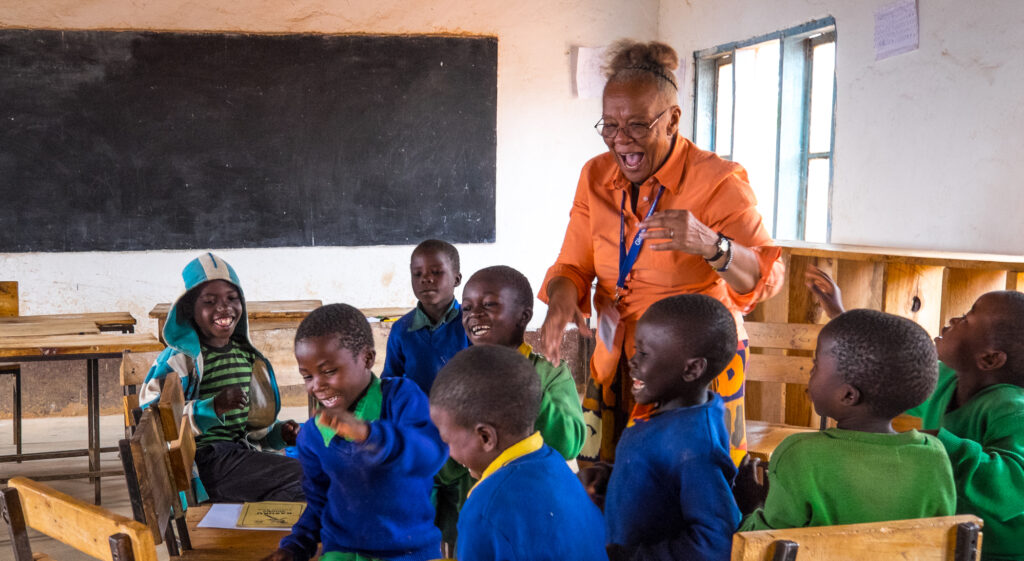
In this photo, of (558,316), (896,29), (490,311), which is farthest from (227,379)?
(896,29)

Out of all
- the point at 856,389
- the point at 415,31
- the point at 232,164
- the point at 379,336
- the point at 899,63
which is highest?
the point at 415,31

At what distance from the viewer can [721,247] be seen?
1769mm

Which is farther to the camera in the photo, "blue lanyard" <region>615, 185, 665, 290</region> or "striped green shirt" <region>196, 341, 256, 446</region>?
"striped green shirt" <region>196, 341, 256, 446</region>

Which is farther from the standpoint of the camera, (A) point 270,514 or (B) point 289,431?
(B) point 289,431

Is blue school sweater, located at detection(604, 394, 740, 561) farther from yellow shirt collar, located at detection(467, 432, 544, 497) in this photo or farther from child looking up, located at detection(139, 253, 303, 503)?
child looking up, located at detection(139, 253, 303, 503)

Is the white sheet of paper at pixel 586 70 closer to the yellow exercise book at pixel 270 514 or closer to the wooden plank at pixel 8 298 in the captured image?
the wooden plank at pixel 8 298

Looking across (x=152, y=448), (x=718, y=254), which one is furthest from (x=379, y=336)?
(x=718, y=254)

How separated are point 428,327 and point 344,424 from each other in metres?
1.18

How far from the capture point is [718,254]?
178 cm

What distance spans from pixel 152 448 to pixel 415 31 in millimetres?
4092

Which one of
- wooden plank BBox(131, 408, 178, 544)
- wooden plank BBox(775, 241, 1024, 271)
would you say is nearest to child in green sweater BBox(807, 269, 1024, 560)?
wooden plank BBox(775, 241, 1024, 271)

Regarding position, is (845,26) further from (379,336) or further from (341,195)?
(341,195)

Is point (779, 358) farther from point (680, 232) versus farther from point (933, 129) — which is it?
point (680, 232)

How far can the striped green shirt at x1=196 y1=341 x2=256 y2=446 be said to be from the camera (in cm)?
270
